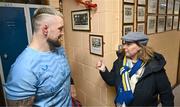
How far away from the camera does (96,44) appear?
1.70 meters

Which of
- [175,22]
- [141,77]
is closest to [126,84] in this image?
[141,77]

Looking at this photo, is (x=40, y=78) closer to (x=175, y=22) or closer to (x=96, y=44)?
(x=96, y=44)

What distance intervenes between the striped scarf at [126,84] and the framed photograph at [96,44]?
320 millimetres

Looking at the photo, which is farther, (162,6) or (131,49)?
(162,6)

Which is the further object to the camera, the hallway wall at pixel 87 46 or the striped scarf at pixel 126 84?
the hallway wall at pixel 87 46

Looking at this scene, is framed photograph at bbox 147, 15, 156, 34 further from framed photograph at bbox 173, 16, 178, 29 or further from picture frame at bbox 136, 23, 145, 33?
framed photograph at bbox 173, 16, 178, 29

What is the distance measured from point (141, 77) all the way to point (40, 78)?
779 millimetres

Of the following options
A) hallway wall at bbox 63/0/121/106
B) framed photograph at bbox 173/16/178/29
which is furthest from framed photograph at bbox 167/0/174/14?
hallway wall at bbox 63/0/121/106

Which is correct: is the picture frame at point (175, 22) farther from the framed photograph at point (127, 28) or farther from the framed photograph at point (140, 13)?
the framed photograph at point (127, 28)

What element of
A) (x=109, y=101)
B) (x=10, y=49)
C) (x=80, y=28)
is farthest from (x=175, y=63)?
(x=10, y=49)

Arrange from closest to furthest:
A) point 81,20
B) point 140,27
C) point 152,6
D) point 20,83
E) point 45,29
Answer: point 20,83 → point 45,29 → point 81,20 → point 140,27 → point 152,6

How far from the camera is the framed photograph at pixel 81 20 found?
1739mm

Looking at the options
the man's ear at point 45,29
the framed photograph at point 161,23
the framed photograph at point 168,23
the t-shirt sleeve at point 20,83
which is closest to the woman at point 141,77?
the man's ear at point 45,29

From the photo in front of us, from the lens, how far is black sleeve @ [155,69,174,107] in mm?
1327
